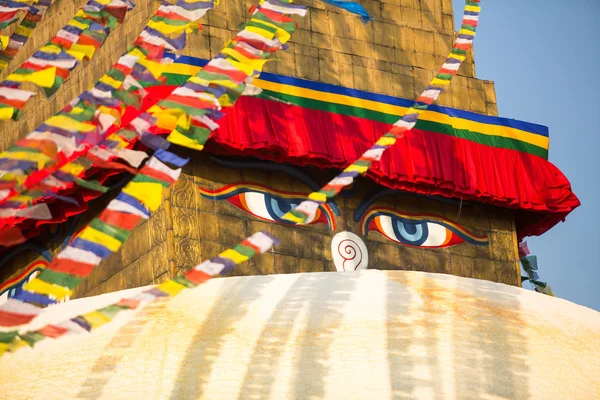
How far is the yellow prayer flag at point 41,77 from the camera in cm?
610

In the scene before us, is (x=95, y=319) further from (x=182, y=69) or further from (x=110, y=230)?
(x=182, y=69)

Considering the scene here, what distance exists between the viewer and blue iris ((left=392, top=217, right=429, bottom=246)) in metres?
11.6

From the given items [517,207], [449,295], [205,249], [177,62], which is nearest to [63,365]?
[449,295]

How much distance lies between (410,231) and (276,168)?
5.05ft

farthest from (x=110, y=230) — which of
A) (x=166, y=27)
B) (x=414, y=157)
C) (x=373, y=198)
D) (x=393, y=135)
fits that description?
(x=414, y=157)

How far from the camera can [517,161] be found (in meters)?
12.2

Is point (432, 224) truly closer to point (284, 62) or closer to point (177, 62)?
point (284, 62)

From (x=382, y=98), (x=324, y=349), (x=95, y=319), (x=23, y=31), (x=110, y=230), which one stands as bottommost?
(x=324, y=349)

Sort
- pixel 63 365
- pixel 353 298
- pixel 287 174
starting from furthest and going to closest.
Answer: pixel 287 174, pixel 353 298, pixel 63 365

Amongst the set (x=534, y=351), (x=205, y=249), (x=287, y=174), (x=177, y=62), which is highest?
(x=177, y=62)

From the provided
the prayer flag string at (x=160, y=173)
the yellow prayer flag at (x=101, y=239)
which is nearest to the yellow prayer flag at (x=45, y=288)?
the prayer flag string at (x=160, y=173)

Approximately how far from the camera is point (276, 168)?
1112 centimetres

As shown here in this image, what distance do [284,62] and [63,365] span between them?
17.7ft

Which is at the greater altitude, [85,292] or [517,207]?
[517,207]
